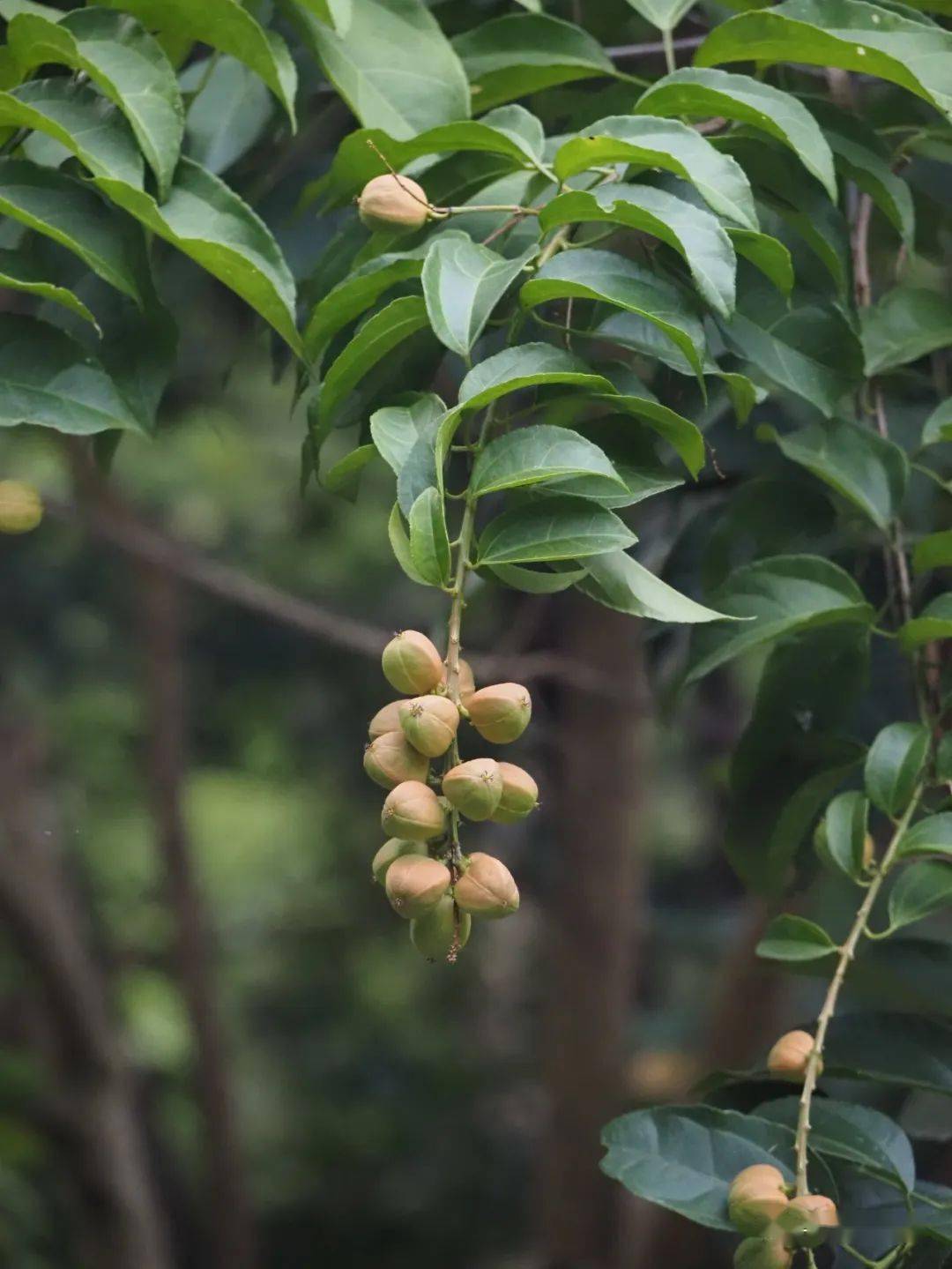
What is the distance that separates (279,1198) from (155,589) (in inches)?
54.9

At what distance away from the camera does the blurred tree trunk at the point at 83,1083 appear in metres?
1.81

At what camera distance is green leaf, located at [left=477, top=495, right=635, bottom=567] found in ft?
1.70

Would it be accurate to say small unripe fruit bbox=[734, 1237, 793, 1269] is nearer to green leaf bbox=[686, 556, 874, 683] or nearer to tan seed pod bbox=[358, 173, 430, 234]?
green leaf bbox=[686, 556, 874, 683]

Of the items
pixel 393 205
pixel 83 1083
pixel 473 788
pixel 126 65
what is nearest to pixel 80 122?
pixel 126 65

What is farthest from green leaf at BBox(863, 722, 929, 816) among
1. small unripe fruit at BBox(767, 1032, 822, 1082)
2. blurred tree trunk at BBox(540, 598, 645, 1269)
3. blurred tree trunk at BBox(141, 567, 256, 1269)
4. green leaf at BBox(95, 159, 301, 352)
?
blurred tree trunk at BBox(141, 567, 256, 1269)

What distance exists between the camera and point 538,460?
1.69 feet

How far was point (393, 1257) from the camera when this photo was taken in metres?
2.75

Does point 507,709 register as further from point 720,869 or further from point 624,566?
point 720,869

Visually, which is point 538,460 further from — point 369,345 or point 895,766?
point 895,766

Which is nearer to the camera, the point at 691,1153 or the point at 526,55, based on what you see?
the point at 691,1153

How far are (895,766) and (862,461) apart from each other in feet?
0.54

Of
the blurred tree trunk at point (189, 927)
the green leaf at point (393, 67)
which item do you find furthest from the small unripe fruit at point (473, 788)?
the blurred tree trunk at point (189, 927)

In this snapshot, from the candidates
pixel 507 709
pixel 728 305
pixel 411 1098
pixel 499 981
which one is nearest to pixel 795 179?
pixel 728 305

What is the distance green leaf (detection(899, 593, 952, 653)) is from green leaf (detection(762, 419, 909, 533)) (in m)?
0.08
